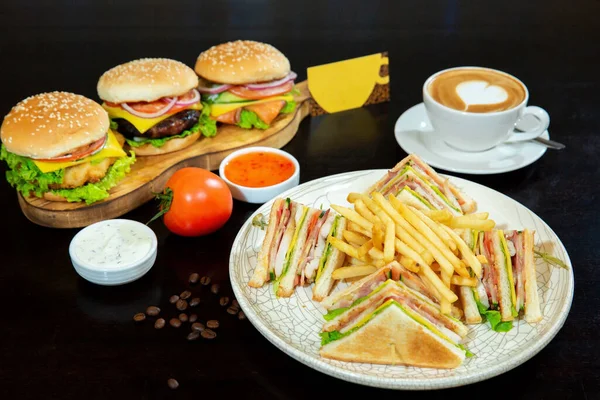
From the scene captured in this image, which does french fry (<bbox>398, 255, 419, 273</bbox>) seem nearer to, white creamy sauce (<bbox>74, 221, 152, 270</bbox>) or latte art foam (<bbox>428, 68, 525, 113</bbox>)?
white creamy sauce (<bbox>74, 221, 152, 270</bbox>)

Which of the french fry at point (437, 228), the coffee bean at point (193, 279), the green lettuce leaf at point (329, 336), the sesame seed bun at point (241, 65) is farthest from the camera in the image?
the sesame seed bun at point (241, 65)

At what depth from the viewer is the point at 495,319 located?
2.90 meters

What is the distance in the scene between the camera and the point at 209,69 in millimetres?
4660

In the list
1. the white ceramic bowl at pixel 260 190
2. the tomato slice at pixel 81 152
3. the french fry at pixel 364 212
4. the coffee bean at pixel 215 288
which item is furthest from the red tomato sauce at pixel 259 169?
the french fry at pixel 364 212

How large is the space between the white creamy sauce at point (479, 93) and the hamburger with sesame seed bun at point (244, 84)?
120 cm

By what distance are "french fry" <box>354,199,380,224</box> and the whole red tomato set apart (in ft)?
2.80

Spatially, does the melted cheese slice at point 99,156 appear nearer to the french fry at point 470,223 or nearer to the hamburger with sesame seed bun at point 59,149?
the hamburger with sesame seed bun at point 59,149

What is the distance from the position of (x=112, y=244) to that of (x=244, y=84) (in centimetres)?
173

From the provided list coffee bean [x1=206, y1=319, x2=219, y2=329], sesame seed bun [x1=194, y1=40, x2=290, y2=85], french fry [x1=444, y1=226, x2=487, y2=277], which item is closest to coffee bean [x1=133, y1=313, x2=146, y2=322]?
coffee bean [x1=206, y1=319, x2=219, y2=329]

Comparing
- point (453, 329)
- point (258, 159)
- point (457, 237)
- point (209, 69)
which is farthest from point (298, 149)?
point (453, 329)

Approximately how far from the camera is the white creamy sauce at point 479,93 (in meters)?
4.33

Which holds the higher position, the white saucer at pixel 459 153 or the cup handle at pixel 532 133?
the cup handle at pixel 532 133

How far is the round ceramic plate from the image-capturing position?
259 centimetres

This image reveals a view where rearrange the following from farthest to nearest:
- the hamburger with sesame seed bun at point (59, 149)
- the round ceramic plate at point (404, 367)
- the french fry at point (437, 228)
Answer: the hamburger with sesame seed bun at point (59, 149)
the french fry at point (437, 228)
the round ceramic plate at point (404, 367)
